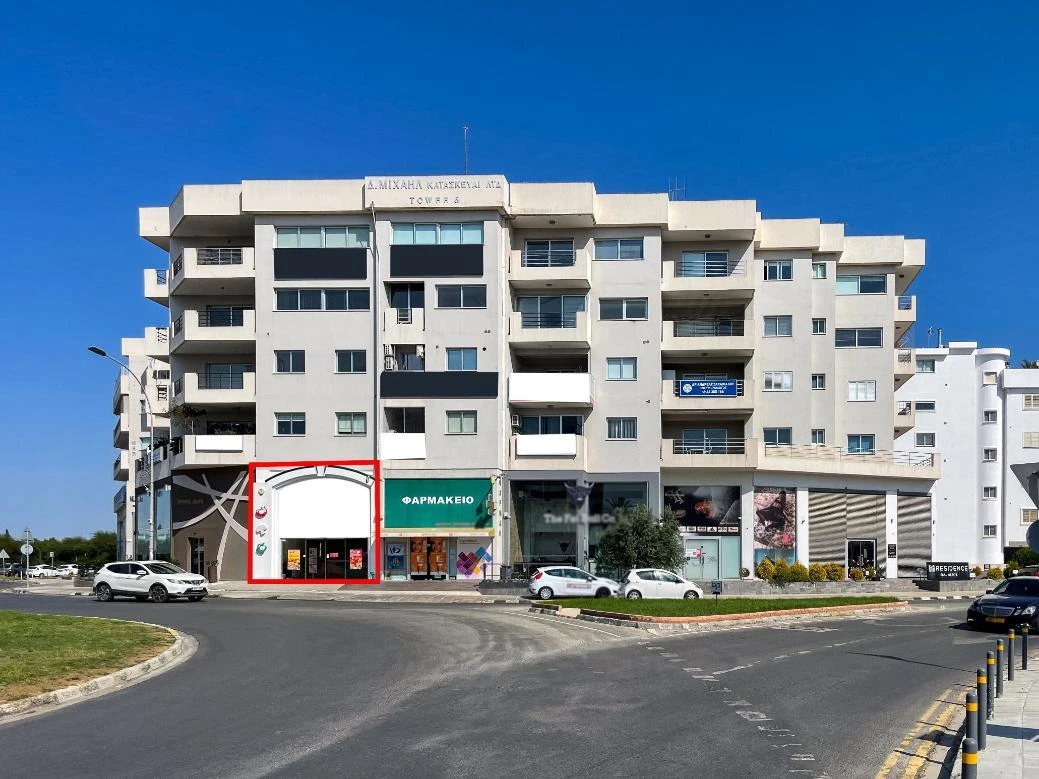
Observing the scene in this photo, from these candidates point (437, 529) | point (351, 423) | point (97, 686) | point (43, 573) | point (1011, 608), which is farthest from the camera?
point (43, 573)

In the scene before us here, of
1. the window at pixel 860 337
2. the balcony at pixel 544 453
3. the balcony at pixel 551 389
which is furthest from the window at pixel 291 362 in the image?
the window at pixel 860 337

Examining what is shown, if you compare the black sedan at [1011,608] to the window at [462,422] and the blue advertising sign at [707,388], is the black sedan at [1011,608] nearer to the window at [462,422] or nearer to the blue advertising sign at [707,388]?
the blue advertising sign at [707,388]

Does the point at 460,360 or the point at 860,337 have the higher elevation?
the point at 860,337

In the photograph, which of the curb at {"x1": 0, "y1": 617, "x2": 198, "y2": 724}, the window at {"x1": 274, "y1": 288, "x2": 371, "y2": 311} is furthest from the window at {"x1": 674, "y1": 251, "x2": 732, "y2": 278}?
the curb at {"x1": 0, "y1": 617, "x2": 198, "y2": 724}

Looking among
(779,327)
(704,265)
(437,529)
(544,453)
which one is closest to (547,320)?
(544,453)

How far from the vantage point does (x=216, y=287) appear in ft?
189

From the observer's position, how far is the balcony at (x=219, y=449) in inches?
2146

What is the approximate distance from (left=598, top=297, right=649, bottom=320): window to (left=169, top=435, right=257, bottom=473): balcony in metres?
19.6

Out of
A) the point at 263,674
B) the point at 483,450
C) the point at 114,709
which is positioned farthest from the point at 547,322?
the point at 114,709

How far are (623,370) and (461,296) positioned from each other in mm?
9772

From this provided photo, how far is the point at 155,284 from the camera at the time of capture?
204 ft

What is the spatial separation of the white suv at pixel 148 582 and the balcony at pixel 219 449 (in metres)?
13.2

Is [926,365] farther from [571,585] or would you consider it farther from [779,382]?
[571,585]

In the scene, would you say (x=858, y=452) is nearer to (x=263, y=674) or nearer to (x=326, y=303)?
(x=326, y=303)
